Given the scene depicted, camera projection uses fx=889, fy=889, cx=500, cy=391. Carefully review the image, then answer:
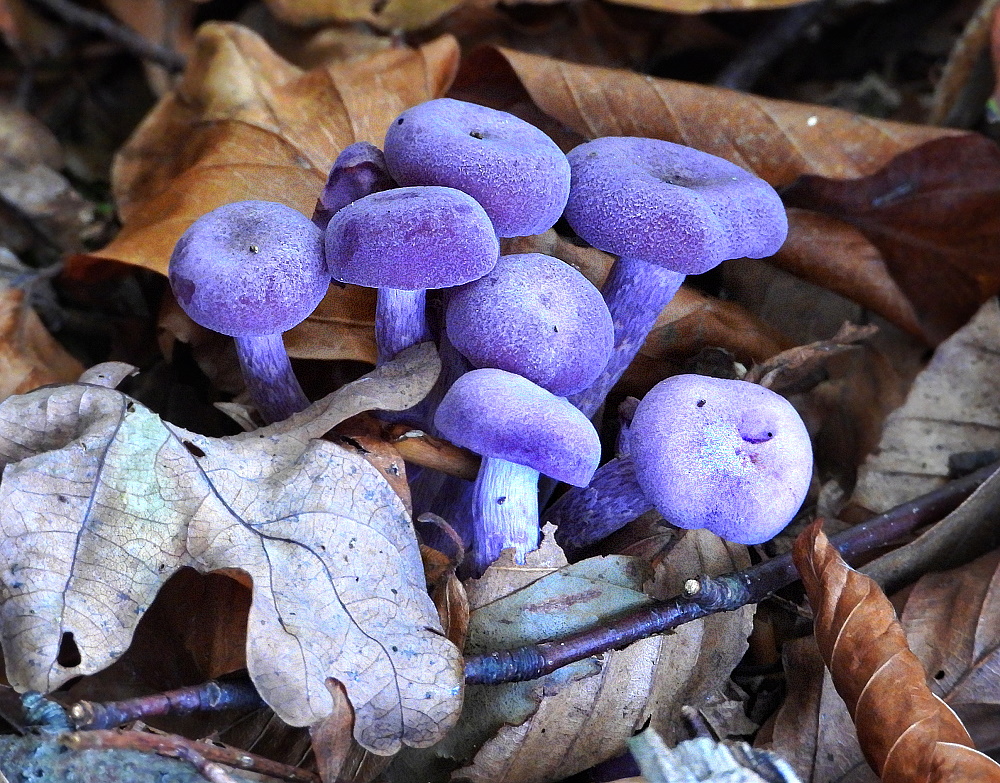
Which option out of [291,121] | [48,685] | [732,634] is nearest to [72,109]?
[291,121]

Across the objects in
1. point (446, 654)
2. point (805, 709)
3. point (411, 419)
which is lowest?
point (805, 709)

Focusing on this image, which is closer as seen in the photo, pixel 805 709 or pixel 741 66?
pixel 805 709

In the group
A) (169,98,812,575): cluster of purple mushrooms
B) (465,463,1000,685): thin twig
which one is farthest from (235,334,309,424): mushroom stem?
(465,463,1000,685): thin twig

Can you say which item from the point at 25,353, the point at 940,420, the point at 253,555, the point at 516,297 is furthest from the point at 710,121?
the point at 25,353

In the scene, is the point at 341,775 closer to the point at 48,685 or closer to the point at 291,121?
the point at 48,685

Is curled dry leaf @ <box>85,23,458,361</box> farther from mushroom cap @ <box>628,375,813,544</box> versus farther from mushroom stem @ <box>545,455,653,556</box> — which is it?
mushroom cap @ <box>628,375,813,544</box>

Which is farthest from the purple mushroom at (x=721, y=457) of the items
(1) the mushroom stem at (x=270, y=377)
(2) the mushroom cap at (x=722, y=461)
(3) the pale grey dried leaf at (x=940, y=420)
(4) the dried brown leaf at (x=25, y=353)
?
(4) the dried brown leaf at (x=25, y=353)
